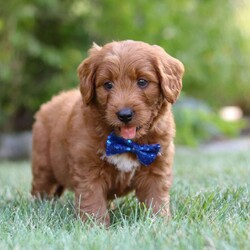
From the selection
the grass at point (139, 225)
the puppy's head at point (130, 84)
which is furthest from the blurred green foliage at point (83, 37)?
the puppy's head at point (130, 84)

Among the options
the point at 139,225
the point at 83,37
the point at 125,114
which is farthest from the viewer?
the point at 83,37

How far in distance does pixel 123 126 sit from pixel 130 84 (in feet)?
0.94

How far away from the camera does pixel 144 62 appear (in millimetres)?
4355

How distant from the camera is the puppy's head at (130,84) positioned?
167 inches

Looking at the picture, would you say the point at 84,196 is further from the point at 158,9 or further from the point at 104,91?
the point at 158,9

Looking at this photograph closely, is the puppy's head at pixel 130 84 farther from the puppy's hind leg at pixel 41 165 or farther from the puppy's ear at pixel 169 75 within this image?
the puppy's hind leg at pixel 41 165

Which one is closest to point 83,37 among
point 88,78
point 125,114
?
point 88,78

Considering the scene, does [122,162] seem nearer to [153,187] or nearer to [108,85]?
[153,187]

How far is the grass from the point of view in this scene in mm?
3340

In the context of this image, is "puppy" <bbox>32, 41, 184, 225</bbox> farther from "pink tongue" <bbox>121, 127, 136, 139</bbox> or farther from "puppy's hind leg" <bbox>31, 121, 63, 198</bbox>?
"puppy's hind leg" <bbox>31, 121, 63, 198</bbox>

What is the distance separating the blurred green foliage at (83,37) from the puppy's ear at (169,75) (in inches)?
264

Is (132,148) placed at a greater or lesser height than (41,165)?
greater

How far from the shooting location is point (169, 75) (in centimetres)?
449

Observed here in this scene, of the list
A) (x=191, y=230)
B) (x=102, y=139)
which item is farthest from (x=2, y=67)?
(x=191, y=230)
